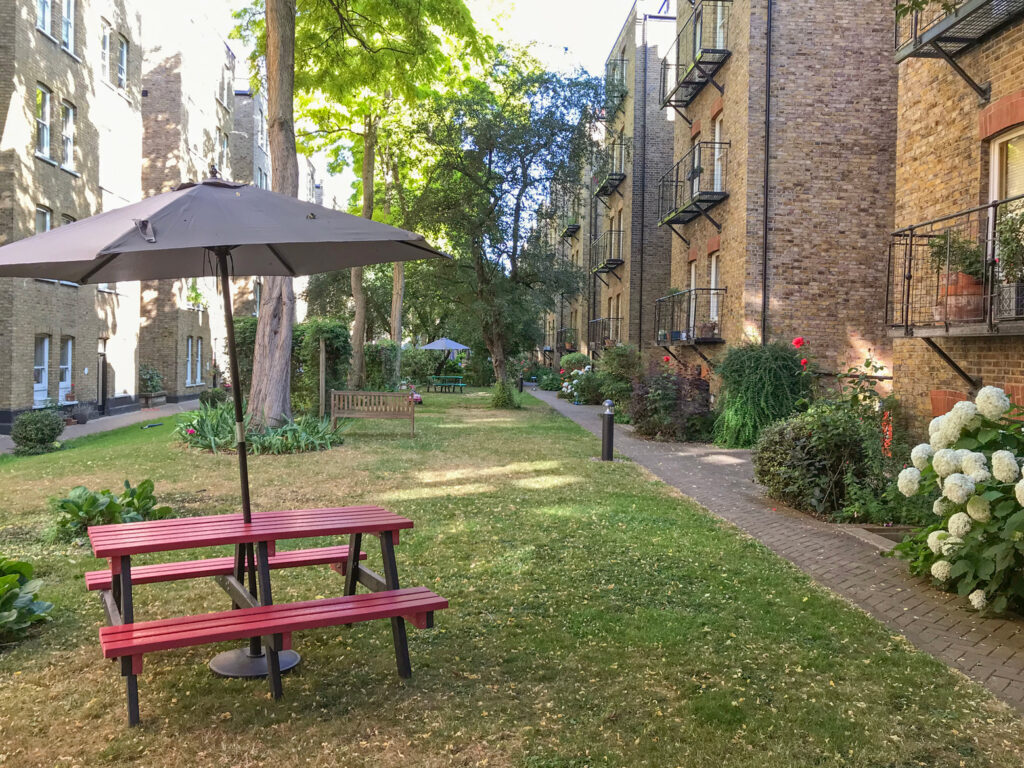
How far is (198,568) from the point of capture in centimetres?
474

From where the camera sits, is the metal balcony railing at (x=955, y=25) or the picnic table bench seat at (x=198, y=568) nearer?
the picnic table bench seat at (x=198, y=568)

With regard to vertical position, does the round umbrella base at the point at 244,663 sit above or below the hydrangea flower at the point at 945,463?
below

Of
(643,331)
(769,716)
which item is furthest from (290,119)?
(643,331)

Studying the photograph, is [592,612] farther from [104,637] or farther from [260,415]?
[260,415]

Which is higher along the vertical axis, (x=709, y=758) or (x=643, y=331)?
(x=643, y=331)

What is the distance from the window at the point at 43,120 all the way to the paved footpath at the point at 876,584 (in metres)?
17.3

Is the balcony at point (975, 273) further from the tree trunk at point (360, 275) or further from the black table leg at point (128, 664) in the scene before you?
the tree trunk at point (360, 275)

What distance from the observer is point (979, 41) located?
9.03 metres

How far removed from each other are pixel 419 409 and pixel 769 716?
21.7 meters

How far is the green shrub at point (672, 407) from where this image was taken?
16375 millimetres

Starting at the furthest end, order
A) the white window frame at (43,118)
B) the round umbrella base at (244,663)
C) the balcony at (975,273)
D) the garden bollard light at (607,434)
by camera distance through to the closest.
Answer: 1. the white window frame at (43,118)
2. the garden bollard light at (607,434)
3. the balcony at (975,273)
4. the round umbrella base at (244,663)

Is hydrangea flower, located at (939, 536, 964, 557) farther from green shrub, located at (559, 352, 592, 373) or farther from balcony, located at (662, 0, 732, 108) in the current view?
green shrub, located at (559, 352, 592, 373)

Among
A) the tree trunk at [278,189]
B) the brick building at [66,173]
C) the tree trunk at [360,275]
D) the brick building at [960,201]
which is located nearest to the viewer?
the brick building at [960,201]

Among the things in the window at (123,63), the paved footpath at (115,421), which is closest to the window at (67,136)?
the window at (123,63)
